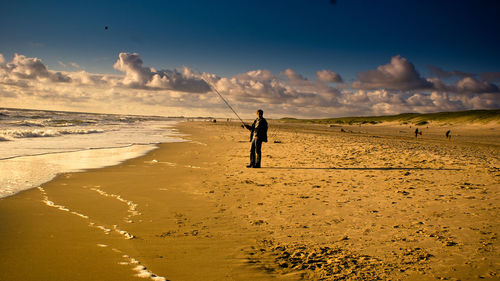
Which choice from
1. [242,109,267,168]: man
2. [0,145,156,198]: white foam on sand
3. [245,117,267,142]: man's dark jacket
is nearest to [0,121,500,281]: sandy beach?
[0,145,156,198]: white foam on sand

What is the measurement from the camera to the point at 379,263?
152 inches

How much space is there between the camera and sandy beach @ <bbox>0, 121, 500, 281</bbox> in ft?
12.2

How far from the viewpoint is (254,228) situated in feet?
17.5

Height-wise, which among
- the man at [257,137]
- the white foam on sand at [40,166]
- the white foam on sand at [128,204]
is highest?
the man at [257,137]

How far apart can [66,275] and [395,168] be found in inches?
424

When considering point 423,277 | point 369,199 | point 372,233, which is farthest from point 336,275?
point 369,199

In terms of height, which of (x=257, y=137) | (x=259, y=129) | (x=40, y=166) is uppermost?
(x=259, y=129)

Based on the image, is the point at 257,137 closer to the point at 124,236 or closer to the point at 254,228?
the point at 254,228

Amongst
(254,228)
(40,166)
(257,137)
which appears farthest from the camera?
(257,137)

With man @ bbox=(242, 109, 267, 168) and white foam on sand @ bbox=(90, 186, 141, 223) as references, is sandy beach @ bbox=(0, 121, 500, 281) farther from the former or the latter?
man @ bbox=(242, 109, 267, 168)

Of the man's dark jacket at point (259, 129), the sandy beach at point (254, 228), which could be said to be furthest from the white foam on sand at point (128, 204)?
the man's dark jacket at point (259, 129)

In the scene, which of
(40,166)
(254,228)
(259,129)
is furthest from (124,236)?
(40,166)

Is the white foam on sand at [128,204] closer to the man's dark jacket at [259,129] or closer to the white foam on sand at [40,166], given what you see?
Result: the white foam on sand at [40,166]

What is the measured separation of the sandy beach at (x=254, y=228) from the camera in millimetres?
3713
